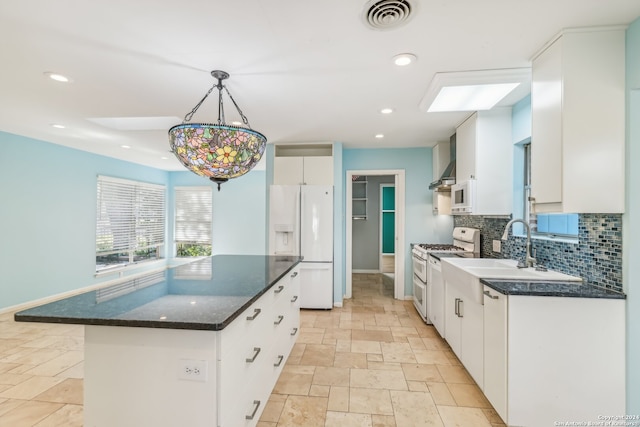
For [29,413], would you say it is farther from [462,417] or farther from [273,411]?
[462,417]

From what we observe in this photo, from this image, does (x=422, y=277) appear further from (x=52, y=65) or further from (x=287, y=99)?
(x=52, y=65)

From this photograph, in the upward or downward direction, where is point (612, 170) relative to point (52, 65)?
downward

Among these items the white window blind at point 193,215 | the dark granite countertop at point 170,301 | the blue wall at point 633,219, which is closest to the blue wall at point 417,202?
the dark granite countertop at point 170,301

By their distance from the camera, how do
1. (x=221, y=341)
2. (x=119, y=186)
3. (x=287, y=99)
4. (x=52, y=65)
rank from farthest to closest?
(x=119, y=186)
(x=287, y=99)
(x=52, y=65)
(x=221, y=341)

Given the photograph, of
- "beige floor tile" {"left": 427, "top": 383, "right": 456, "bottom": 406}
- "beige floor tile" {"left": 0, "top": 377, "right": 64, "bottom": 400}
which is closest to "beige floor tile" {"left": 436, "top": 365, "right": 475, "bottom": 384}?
"beige floor tile" {"left": 427, "top": 383, "right": 456, "bottom": 406}

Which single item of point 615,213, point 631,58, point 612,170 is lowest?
point 615,213

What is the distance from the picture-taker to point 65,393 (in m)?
2.32

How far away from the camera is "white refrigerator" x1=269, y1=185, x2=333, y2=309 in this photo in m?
4.27

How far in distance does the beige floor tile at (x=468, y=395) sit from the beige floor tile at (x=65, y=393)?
276cm

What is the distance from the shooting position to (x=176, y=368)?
4.31ft

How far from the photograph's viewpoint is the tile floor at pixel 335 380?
204cm

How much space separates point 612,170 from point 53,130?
5572 millimetres

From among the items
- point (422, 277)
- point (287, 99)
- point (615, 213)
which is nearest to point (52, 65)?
point (287, 99)

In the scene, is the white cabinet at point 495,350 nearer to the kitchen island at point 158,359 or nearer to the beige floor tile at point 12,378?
the kitchen island at point 158,359
